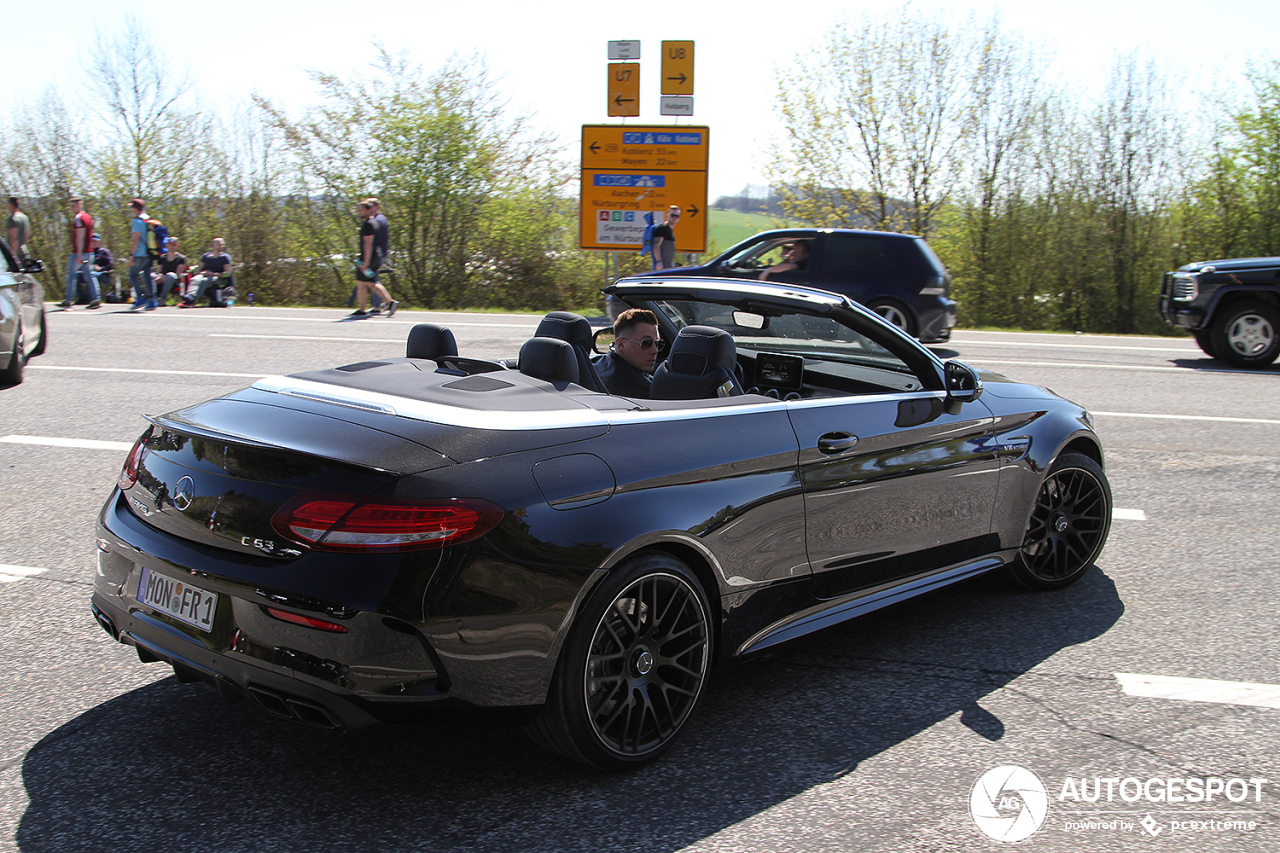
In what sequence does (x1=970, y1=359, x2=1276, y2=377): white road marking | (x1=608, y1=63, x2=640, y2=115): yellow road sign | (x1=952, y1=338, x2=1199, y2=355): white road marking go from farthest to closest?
(x1=608, y1=63, x2=640, y2=115): yellow road sign → (x1=952, y1=338, x2=1199, y2=355): white road marking → (x1=970, y1=359, x2=1276, y2=377): white road marking

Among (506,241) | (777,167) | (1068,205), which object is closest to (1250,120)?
(1068,205)

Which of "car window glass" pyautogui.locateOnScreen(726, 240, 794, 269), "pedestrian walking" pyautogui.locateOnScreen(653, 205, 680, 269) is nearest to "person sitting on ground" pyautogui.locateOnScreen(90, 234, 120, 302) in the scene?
"pedestrian walking" pyautogui.locateOnScreen(653, 205, 680, 269)

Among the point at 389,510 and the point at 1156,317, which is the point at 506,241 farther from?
the point at 389,510

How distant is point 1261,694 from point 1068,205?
25.6 meters

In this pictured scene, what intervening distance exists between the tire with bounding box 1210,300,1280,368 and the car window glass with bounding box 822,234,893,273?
14.1 feet

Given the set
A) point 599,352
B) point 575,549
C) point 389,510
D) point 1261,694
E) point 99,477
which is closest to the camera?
point 389,510

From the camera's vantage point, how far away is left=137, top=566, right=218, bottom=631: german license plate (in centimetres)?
286

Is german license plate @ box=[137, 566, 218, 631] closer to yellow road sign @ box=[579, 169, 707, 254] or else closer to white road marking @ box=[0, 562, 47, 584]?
white road marking @ box=[0, 562, 47, 584]

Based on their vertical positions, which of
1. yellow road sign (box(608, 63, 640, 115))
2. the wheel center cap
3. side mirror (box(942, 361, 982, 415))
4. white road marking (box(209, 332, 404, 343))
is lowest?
the wheel center cap

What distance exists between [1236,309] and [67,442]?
13413 mm

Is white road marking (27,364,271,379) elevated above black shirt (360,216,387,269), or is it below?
below

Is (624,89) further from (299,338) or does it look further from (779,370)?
(779,370)

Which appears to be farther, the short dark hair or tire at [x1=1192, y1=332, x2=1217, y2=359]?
tire at [x1=1192, y1=332, x2=1217, y2=359]

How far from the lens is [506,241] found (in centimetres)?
2702
